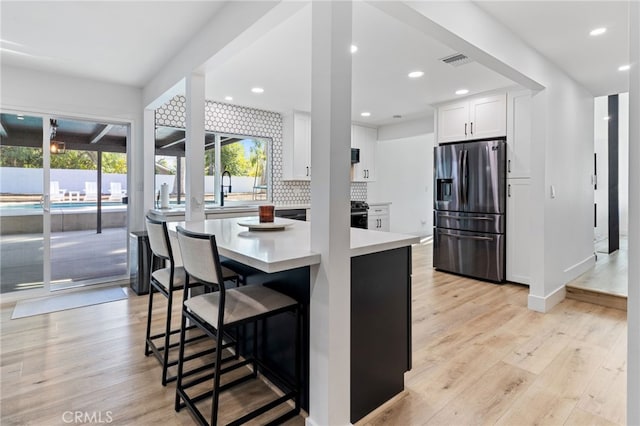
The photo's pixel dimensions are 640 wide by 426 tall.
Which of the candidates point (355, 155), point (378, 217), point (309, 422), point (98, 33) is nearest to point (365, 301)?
point (309, 422)

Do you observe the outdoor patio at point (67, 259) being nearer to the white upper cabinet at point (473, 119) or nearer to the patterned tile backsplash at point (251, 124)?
the patterned tile backsplash at point (251, 124)

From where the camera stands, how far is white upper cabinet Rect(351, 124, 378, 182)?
242 inches

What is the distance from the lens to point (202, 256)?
5.12ft

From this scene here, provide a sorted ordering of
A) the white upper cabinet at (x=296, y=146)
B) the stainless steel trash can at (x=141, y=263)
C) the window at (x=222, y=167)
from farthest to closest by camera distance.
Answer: the white upper cabinet at (x=296, y=146)
the window at (x=222, y=167)
the stainless steel trash can at (x=141, y=263)

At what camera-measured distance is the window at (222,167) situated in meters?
4.51

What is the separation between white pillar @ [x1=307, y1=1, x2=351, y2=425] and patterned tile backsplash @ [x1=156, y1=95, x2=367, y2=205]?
134 inches

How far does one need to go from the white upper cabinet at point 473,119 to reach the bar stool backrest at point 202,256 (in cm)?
396

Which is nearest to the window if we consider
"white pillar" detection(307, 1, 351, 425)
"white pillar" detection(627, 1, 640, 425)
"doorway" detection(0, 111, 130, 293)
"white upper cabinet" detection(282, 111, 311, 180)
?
"white upper cabinet" detection(282, 111, 311, 180)

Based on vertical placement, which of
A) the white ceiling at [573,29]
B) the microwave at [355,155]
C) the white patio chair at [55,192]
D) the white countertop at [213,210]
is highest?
the white ceiling at [573,29]

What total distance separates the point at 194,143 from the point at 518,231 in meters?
3.76

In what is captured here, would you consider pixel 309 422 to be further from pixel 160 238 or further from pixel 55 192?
pixel 55 192

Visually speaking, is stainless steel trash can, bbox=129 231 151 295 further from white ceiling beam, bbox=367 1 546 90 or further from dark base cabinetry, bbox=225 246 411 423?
white ceiling beam, bbox=367 1 546 90

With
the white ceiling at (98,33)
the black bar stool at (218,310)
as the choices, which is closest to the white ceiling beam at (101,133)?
the white ceiling at (98,33)

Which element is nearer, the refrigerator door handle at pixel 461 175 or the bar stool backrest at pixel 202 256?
the bar stool backrest at pixel 202 256
